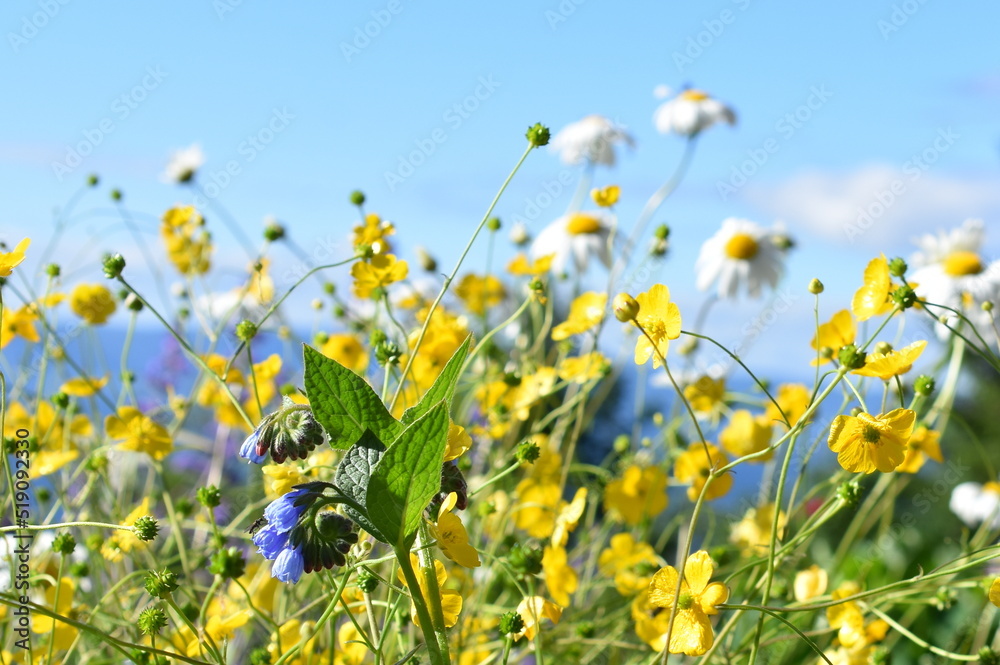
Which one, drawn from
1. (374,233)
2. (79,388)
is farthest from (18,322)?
(374,233)

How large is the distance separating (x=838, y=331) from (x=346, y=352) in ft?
1.51

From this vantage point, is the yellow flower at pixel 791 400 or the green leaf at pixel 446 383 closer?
the green leaf at pixel 446 383

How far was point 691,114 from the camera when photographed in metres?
1.59

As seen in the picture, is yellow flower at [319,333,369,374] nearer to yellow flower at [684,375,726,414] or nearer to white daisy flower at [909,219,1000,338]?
yellow flower at [684,375,726,414]

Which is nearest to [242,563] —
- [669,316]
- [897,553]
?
[669,316]

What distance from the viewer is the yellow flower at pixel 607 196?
32.1 inches

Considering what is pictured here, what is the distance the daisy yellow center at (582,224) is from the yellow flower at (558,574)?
874 millimetres

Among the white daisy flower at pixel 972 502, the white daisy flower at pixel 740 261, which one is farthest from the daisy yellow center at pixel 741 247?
the white daisy flower at pixel 972 502

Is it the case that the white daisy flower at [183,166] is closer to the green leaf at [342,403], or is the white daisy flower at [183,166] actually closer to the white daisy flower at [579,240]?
the white daisy flower at [579,240]

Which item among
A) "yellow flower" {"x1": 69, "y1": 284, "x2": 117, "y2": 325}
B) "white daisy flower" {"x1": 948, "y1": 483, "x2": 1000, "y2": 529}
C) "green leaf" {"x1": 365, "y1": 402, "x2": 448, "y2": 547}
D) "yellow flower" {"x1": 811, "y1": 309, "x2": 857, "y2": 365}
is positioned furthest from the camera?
"white daisy flower" {"x1": 948, "y1": 483, "x2": 1000, "y2": 529}

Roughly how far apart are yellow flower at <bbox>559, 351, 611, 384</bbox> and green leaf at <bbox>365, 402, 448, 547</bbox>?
46 centimetres

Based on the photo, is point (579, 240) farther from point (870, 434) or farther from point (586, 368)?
point (870, 434)

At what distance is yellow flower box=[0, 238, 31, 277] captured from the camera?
0.49 metres

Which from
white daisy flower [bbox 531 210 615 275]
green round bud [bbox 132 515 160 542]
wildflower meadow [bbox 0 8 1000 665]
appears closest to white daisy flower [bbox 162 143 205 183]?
wildflower meadow [bbox 0 8 1000 665]
